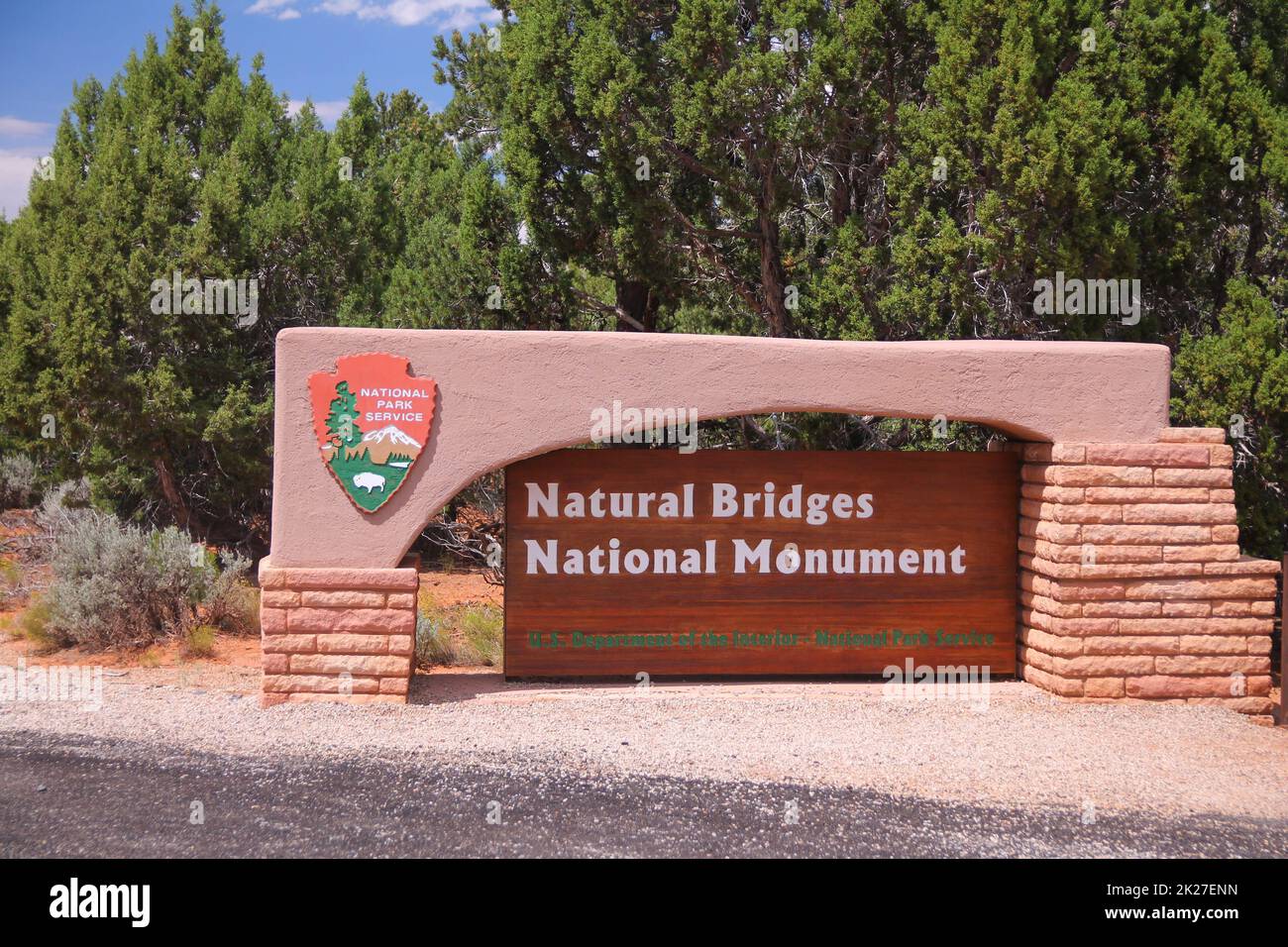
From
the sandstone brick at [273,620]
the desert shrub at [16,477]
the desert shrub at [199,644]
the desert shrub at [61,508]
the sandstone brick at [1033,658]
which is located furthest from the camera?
the desert shrub at [16,477]

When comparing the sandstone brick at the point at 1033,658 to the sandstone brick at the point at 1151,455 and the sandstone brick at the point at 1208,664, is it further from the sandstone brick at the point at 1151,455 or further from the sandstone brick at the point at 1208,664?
the sandstone brick at the point at 1151,455

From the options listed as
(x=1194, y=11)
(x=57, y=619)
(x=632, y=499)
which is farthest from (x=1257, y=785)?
(x=57, y=619)

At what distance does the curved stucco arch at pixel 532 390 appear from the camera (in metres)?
8.46

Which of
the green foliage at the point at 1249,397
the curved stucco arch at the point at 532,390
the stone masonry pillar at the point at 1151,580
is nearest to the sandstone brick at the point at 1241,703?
the stone masonry pillar at the point at 1151,580

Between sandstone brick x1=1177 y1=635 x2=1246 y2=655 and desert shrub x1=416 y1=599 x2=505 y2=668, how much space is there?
6197 millimetres

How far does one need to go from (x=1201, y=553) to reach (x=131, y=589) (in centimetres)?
1033

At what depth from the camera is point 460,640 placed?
39.9 feet

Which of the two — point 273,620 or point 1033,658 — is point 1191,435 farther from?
point 273,620

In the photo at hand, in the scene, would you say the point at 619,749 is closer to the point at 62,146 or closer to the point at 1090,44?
the point at 1090,44

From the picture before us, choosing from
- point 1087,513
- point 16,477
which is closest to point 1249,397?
point 1087,513

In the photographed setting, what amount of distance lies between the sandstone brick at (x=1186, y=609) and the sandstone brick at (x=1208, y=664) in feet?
1.04

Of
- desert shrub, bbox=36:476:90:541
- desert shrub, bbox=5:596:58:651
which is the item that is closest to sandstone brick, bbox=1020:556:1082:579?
desert shrub, bbox=5:596:58:651

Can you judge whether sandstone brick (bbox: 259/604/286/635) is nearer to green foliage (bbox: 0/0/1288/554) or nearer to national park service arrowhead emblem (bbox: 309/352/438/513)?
national park service arrowhead emblem (bbox: 309/352/438/513)

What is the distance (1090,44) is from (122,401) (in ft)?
39.3
